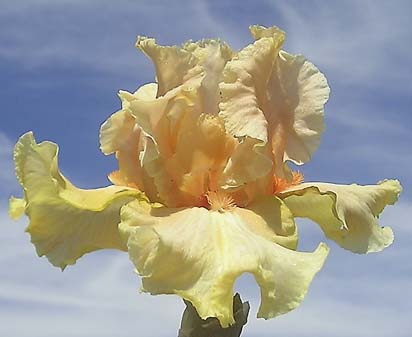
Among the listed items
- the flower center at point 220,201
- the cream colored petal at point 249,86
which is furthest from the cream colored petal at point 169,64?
the flower center at point 220,201

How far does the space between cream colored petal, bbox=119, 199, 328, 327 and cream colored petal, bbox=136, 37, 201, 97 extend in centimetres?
66

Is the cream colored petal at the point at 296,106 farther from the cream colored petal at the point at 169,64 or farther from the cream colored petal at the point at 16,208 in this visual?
the cream colored petal at the point at 16,208

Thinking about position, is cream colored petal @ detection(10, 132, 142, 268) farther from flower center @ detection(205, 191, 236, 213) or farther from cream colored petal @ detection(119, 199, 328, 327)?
flower center @ detection(205, 191, 236, 213)

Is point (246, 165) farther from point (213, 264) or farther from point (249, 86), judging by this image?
point (213, 264)

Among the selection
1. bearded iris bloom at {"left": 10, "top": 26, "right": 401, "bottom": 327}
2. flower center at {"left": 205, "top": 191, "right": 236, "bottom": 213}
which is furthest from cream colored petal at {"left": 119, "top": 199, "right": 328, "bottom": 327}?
flower center at {"left": 205, "top": 191, "right": 236, "bottom": 213}

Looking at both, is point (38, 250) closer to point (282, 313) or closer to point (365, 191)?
point (282, 313)

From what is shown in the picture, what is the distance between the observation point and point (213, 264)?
9.75ft

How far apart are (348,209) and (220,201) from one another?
53 cm

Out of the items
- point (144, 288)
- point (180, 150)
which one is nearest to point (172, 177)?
point (180, 150)

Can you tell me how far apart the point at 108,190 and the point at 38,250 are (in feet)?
1.16

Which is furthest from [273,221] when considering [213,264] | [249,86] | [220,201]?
[249,86]

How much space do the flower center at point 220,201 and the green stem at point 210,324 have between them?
0.33m

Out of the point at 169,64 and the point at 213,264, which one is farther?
the point at 169,64

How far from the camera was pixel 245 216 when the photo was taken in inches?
131
